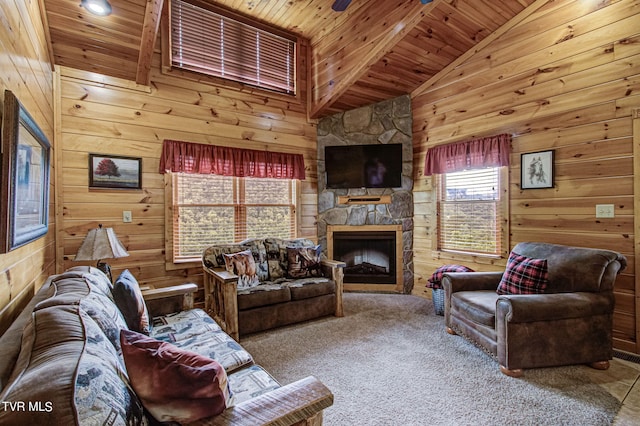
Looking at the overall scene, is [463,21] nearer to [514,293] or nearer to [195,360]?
[514,293]

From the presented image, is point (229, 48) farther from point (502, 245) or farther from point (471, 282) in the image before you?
point (502, 245)

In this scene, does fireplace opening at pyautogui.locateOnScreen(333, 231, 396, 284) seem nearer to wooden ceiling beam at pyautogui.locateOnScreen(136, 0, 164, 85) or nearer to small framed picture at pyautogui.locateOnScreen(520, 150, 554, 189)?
small framed picture at pyautogui.locateOnScreen(520, 150, 554, 189)

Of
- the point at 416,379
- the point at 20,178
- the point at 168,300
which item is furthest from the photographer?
the point at 168,300

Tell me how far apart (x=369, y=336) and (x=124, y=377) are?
8.01 feet

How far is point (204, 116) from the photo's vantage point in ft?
12.8

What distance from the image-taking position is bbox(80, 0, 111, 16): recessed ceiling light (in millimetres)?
2439

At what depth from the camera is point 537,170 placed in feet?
10.7

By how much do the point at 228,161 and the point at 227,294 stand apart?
1.86 meters

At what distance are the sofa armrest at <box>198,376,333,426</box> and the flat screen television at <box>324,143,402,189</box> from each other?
144 inches

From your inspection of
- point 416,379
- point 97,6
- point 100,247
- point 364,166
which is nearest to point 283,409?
point 416,379

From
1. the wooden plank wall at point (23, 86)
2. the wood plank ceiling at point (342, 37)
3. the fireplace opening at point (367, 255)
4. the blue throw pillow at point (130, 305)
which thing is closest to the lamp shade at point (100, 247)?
the wooden plank wall at point (23, 86)

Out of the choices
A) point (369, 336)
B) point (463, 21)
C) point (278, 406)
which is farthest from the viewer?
point (463, 21)

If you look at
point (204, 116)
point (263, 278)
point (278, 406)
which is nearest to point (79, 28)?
point (204, 116)

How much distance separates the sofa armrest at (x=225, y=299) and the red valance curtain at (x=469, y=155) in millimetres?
3017
